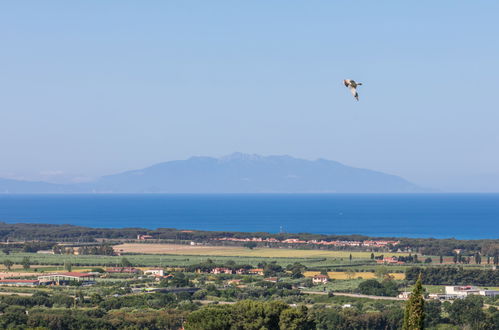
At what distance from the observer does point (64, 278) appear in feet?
→ 249

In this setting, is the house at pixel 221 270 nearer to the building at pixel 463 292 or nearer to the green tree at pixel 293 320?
the building at pixel 463 292

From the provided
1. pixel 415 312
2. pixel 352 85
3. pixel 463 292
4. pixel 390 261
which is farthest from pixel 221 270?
pixel 352 85

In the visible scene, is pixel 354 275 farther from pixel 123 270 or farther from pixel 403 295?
pixel 123 270

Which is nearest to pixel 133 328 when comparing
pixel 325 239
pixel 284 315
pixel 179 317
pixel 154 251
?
pixel 179 317

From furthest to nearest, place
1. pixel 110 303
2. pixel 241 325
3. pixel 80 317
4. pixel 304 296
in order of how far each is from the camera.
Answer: pixel 304 296 → pixel 110 303 → pixel 80 317 → pixel 241 325

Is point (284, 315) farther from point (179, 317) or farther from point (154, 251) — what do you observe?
point (154, 251)

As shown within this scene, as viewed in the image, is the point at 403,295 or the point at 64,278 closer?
the point at 403,295

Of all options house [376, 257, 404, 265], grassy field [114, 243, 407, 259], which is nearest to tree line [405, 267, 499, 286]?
house [376, 257, 404, 265]

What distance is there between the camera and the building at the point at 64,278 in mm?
74125

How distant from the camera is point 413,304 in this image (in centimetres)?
2919

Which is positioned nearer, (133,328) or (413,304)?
(413,304)

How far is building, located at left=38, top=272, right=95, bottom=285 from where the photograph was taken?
74125mm

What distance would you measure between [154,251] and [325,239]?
76.2 feet

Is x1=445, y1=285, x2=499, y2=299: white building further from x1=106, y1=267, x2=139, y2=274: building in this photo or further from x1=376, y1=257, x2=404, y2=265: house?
x1=106, y1=267, x2=139, y2=274: building
